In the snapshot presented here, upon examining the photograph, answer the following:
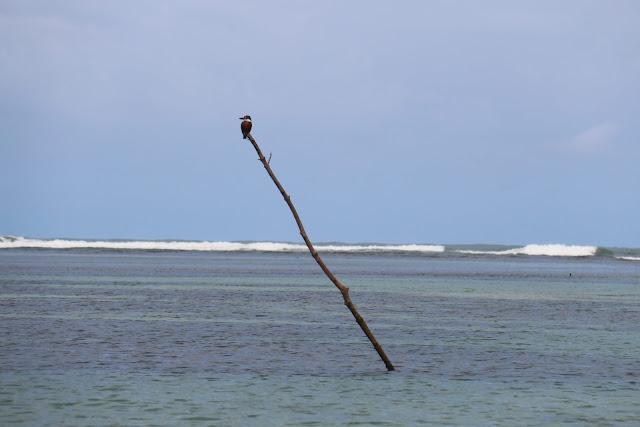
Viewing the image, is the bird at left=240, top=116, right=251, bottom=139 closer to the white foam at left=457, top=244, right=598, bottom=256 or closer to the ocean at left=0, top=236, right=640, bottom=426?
the ocean at left=0, top=236, right=640, bottom=426

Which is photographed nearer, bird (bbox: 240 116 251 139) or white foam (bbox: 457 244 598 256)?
bird (bbox: 240 116 251 139)

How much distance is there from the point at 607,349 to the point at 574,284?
27.8m

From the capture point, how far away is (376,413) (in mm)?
11648

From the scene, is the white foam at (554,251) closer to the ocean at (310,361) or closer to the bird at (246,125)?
the ocean at (310,361)

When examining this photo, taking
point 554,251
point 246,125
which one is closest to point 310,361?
point 246,125

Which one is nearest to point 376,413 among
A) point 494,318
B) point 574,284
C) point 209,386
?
point 209,386

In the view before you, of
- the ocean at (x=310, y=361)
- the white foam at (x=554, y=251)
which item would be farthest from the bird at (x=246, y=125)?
the white foam at (x=554, y=251)

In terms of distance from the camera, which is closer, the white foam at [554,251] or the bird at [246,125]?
the bird at [246,125]

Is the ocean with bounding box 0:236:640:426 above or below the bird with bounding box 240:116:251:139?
below

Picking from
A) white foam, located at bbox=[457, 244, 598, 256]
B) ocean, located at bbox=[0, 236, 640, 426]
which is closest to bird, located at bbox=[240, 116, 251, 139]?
ocean, located at bbox=[0, 236, 640, 426]

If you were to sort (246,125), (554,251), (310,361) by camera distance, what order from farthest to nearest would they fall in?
(554,251), (310,361), (246,125)

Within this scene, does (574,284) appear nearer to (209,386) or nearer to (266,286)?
(266,286)

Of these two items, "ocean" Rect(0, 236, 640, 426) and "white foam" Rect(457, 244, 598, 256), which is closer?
"ocean" Rect(0, 236, 640, 426)

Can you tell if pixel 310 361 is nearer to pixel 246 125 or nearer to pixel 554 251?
pixel 246 125
